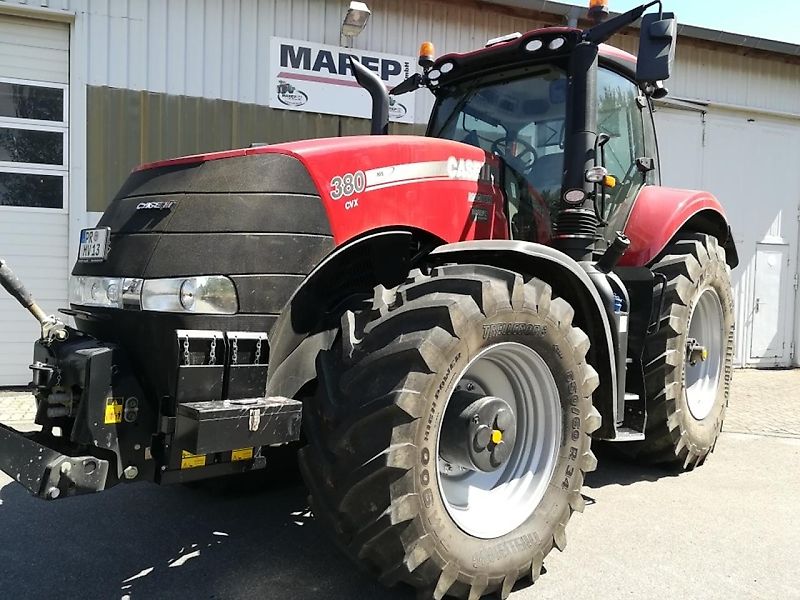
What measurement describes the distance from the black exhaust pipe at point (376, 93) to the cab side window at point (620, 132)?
1.27 meters

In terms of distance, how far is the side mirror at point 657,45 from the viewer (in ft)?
10.7

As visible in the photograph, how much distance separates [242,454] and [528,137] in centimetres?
249

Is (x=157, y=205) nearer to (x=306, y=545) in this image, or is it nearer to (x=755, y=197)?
(x=306, y=545)

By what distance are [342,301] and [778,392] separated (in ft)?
24.1

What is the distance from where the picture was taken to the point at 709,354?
5.34 metres

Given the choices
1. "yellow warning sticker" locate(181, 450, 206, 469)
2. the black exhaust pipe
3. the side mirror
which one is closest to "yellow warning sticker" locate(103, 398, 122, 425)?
"yellow warning sticker" locate(181, 450, 206, 469)

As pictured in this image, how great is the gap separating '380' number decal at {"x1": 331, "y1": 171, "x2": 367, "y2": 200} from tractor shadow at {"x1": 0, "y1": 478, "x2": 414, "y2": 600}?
5.35 feet

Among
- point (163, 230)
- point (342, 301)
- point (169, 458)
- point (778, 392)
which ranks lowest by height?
point (778, 392)

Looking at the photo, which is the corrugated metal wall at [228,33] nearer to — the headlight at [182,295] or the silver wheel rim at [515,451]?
the headlight at [182,295]

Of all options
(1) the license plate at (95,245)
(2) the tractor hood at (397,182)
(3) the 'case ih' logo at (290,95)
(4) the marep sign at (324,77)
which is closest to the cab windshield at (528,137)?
(2) the tractor hood at (397,182)

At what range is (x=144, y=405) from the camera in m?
2.46

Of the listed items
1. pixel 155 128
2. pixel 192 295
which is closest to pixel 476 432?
pixel 192 295

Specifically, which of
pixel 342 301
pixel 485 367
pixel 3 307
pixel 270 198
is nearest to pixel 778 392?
pixel 485 367

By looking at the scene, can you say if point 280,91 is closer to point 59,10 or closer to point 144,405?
point 59,10
